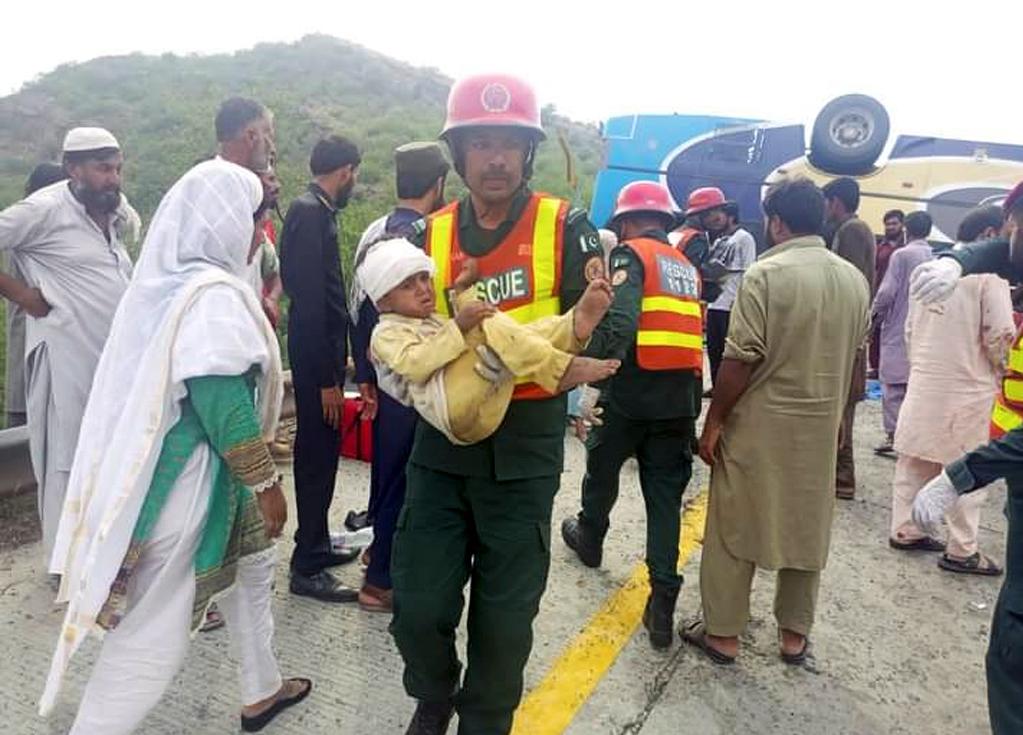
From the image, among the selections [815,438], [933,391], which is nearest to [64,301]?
[815,438]

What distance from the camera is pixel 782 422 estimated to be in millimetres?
2662

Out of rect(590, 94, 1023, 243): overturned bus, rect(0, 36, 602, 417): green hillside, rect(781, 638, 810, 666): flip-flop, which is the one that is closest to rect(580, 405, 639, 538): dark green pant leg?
rect(781, 638, 810, 666): flip-flop

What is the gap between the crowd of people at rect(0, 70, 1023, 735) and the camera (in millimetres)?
1810

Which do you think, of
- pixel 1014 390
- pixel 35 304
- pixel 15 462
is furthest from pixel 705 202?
pixel 15 462

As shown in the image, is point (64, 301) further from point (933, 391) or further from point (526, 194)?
point (933, 391)

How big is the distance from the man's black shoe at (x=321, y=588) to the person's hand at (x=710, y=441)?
5.19 feet

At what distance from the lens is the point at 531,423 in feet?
6.46

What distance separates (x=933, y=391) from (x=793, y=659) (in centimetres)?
186

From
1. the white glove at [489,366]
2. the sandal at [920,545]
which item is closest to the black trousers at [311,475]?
the white glove at [489,366]

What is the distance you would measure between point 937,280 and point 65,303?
334 centimetres

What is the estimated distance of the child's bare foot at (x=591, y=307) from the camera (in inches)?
68.1

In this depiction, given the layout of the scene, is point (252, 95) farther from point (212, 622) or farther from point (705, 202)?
point (212, 622)

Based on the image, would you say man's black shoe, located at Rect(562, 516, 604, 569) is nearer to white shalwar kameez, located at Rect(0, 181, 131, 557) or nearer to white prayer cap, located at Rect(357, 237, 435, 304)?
white prayer cap, located at Rect(357, 237, 435, 304)

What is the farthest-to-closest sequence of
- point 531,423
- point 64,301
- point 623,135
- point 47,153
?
point 47,153 → point 623,135 → point 64,301 → point 531,423
